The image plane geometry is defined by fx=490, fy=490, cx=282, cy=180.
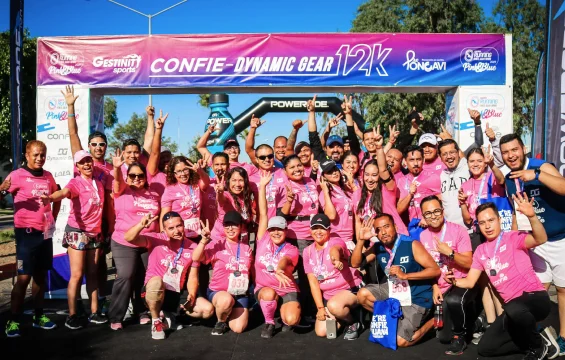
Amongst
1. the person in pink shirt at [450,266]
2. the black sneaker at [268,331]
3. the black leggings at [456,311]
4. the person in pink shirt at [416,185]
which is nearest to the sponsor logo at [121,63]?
the person in pink shirt at [416,185]

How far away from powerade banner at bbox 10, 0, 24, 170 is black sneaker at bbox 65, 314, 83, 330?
2028mm

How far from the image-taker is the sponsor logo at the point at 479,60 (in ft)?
23.4

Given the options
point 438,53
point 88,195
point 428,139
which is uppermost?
point 438,53

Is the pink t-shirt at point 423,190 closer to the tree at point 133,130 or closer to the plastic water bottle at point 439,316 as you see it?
the plastic water bottle at point 439,316

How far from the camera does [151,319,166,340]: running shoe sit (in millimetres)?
5164

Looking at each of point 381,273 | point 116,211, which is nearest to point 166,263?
point 116,211

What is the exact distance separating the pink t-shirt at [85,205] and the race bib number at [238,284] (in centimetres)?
167

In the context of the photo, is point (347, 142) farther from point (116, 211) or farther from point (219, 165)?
point (116, 211)

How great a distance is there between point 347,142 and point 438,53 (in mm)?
1838

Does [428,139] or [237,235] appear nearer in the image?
[237,235]

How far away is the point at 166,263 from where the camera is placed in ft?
18.1

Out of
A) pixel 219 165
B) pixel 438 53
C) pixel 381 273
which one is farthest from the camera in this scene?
pixel 438 53

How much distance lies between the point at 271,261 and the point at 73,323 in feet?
7.74

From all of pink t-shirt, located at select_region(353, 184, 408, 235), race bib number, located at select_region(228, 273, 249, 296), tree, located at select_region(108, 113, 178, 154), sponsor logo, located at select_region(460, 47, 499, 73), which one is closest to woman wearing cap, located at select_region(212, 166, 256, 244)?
race bib number, located at select_region(228, 273, 249, 296)
